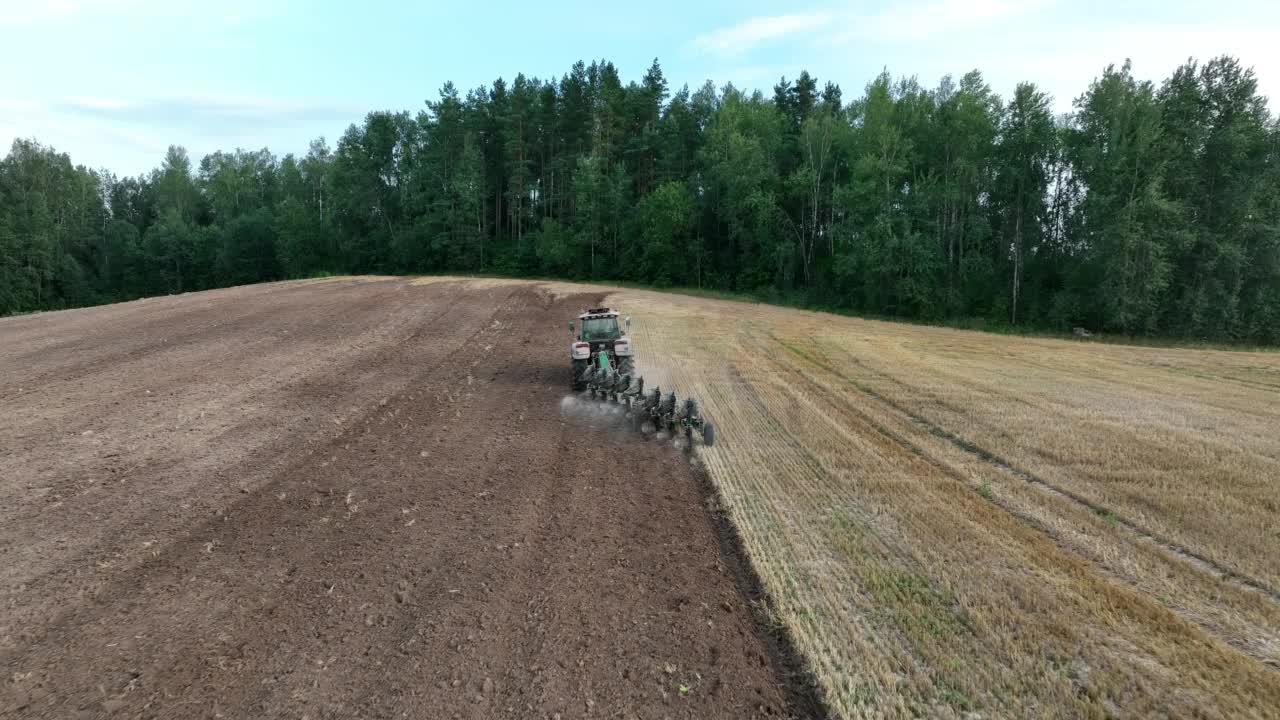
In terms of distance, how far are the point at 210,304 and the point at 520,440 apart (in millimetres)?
25132

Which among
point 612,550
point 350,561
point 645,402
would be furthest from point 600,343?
point 350,561

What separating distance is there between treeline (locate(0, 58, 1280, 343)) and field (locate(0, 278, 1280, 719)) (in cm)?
2389

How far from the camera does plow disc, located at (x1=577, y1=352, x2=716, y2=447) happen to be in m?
12.7

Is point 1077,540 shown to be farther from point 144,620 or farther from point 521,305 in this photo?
point 521,305

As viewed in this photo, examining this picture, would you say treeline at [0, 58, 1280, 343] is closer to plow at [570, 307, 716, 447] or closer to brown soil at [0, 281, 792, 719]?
plow at [570, 307, 716, 447]

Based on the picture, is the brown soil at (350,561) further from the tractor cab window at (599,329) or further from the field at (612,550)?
the tractor cab window at (599,329)

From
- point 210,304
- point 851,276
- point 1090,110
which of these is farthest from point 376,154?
point 1090,110

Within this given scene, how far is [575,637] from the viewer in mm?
6312

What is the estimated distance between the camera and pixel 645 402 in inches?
530

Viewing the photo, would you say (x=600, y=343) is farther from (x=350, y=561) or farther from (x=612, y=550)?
(x=350, y=561)

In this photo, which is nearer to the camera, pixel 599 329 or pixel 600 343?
pixel 600 343

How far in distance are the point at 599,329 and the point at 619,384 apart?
1.90 m

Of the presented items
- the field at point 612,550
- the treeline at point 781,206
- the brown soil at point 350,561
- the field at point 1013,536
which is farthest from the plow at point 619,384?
the treeline at point 781,206

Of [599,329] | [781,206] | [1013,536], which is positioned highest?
[781,206]
